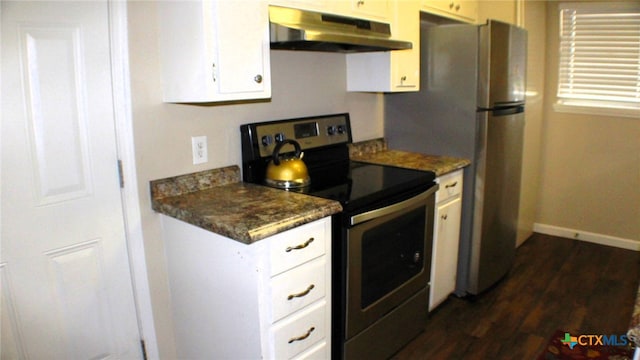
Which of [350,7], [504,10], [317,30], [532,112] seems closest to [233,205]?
[317,30]

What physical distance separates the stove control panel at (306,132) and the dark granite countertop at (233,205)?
0.19m

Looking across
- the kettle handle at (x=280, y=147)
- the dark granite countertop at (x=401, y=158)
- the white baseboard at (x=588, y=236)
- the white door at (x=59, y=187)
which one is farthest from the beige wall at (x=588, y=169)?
the white door at (x=59, y=187)

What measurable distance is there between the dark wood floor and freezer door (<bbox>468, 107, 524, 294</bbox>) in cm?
18

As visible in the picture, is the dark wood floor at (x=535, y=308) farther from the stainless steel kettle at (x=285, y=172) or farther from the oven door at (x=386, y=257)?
the stainless steel kettle at (x=285, y=172)

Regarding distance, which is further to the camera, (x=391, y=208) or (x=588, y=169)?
(x=588, y=169)

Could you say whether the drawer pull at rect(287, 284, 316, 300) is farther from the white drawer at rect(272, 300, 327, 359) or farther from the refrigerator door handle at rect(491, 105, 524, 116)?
the refrigerator door handle at rect(491, 105, 524, 116)

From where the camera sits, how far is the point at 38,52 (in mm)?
1494

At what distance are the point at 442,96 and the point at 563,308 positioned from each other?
58.2 inches

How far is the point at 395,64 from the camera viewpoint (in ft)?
7.89

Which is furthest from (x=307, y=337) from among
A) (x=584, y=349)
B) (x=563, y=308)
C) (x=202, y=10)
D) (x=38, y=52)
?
(x=563, y=308)

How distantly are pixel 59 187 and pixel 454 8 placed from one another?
2.43m

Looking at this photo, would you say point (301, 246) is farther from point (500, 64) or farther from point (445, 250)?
point (500, 64)

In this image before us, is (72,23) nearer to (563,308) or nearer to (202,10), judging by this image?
(202,10)

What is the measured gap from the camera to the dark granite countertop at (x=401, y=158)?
8.01 ft
